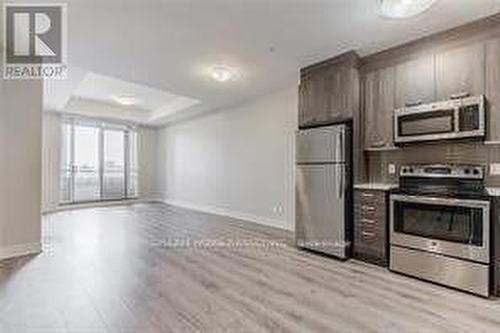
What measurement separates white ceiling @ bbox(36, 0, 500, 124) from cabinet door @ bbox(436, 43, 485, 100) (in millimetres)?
307

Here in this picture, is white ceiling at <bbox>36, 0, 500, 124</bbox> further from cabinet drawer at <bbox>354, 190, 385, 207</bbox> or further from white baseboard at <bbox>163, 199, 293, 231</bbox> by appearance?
white baseboard at <bbox>163, 199, 293, 231</bbox>

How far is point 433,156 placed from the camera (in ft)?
11.7

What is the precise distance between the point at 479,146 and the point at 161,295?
3495mm

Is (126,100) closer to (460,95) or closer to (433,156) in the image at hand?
(433,156)

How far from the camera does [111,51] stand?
13.1ft

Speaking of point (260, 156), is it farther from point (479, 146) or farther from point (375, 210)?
point (479, 146)

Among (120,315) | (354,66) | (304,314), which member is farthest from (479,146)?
(120,315)

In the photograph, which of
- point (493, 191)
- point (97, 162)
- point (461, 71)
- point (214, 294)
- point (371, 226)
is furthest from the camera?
point (97, 162)

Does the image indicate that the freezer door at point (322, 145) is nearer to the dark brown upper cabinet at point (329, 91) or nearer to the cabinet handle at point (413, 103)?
the dark brown upper cabinet at point (329, 91)

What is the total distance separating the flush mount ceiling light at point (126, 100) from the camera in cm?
772

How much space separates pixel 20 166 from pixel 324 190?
13.1 feet

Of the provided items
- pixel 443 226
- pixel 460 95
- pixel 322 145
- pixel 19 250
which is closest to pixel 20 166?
pixel 19 250

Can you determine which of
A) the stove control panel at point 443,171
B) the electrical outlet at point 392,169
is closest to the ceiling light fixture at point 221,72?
the electrical outlet at point 392,169

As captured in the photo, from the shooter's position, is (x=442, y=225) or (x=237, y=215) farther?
(x=237, y=215)
